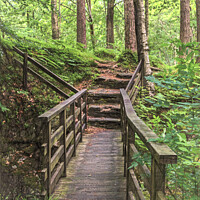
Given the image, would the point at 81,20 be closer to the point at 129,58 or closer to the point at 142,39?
the point at 129,58

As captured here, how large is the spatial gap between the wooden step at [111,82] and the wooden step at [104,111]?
1.74m

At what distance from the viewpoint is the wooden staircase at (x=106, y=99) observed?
7.54m

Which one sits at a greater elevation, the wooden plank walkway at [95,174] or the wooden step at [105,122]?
the wooden step at [105,122]

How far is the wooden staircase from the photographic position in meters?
7.54

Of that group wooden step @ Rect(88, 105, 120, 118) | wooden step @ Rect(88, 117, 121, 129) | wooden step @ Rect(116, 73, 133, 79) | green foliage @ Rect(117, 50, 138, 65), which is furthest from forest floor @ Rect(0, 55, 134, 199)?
green foliage @ Rect(117, 50, 138, 65)

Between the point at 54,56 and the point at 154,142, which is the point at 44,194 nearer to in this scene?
the point at 154,142

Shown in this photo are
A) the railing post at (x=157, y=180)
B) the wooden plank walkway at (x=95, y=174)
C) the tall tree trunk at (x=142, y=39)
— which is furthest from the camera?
the tall tree trunk at (x=142, y=39)

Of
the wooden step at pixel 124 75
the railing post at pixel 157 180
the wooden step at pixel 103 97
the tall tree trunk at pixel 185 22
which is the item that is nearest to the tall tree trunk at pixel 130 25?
the wooden step at pixel 124 75

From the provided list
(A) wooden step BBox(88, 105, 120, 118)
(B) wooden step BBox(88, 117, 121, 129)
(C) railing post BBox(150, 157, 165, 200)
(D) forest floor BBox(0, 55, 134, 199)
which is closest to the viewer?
(C) railing post BBox(150, 157, 165, 200)

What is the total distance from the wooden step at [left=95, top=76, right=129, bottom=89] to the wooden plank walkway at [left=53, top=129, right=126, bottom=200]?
12.8 ft

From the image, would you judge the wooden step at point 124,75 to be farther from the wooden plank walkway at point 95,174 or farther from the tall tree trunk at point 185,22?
the wooden plank walkway at point 95,174

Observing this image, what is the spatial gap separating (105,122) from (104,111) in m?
Answer: 0.52

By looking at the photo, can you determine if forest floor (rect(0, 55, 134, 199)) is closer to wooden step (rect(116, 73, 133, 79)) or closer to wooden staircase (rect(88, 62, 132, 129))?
wooden staircase (rect(88, 62, 132, 129))

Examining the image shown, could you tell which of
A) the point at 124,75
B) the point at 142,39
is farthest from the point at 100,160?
the point at 124,75
